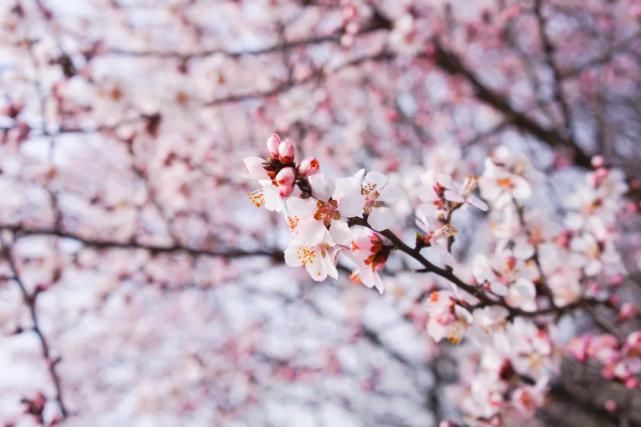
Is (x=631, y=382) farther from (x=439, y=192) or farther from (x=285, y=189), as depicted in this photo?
(x=285, y=189)

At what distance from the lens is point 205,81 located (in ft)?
18.5

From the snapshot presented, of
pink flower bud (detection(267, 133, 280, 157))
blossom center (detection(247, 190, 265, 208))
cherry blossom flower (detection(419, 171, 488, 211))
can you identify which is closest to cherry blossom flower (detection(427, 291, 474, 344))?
cherry blossom flower (detection(419, 171, 488, 211))

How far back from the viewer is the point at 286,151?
54.5 inches

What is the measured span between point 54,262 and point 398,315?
3.44 metres

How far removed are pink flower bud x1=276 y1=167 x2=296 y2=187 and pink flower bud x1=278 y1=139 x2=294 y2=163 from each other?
4cm

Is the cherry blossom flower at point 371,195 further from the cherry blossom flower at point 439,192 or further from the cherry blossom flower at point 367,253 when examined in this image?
the cherry blossom flower at point 439,192

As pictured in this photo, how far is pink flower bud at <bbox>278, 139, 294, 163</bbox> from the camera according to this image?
1377 millimetres

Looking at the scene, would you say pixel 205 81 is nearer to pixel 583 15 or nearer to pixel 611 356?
pixel 611 356

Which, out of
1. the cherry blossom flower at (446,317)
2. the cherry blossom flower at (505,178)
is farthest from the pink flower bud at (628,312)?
the cherry blossom flower at (446,317)

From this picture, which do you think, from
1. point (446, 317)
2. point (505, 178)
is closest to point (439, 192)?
point (446, 317)

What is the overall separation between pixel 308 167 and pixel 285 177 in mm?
74

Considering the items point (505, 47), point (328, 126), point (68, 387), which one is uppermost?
point (505, 47)

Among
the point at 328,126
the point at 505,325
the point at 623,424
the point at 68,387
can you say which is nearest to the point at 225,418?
the point at 68,387

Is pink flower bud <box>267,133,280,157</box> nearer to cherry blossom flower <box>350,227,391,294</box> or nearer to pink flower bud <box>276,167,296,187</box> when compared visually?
pink flower bud <box>276,167,296,187</box>
